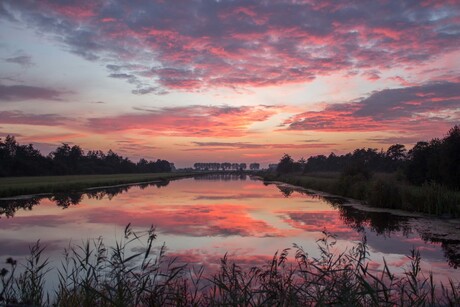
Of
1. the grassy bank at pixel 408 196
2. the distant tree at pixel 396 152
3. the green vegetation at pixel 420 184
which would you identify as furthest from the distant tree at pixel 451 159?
the distant tree at pixel 396 152

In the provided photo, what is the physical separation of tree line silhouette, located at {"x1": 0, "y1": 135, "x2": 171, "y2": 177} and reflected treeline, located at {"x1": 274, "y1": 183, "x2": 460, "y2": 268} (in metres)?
65.8

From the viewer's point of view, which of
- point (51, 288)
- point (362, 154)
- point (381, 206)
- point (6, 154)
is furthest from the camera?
point (362, 154)

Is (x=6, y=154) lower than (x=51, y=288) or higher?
higher

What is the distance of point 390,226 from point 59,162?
277ft

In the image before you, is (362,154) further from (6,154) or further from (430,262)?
(430,262)

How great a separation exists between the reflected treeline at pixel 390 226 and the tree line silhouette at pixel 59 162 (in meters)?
65.8

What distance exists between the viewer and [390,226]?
618 inches

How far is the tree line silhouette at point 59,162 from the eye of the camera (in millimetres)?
71912

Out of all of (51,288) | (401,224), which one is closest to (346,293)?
(51,288)

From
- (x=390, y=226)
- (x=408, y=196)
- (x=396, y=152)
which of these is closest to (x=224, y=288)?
(x=390, y=226)

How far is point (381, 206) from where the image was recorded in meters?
22.0

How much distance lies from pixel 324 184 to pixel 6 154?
64.9 m

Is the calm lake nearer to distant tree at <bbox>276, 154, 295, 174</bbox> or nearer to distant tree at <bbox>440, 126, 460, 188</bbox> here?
distant tree at <bbox>440, 126, 460, 188</bbox>

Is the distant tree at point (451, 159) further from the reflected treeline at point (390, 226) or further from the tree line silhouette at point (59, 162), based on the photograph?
the tree line silhouette at point (59, 162)
